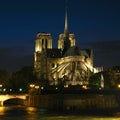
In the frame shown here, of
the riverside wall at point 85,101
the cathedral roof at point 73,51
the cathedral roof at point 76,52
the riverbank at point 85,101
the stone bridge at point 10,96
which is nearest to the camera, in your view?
the riverbank at point 85,101

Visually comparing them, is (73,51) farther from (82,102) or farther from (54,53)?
(82,102)

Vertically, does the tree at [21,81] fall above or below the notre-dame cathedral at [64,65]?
below

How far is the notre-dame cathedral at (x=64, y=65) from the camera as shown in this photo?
177 metres

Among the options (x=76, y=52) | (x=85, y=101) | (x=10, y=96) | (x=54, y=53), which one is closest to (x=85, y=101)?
(x=85, y=101)

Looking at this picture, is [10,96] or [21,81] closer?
[10,96]

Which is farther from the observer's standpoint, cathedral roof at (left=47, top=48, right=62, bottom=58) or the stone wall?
cathedral roof at (left=47, top=48, right=62, bottom=58)

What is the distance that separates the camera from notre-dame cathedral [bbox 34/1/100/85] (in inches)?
6978

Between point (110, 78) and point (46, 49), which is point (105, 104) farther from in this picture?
point (46, 49)

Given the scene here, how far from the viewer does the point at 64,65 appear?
614 ft

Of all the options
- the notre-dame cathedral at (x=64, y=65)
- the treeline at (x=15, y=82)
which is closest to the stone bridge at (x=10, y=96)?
the treeline at (x=15, y=82)

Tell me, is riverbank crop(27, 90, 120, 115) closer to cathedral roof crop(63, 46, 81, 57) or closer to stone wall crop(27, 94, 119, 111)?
stone wall crop(27, 94, 119, 111)

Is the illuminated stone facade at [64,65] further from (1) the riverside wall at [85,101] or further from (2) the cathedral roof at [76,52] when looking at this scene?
(1) the riverside wall at [85,101]

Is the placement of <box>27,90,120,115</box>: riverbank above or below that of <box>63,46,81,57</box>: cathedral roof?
below

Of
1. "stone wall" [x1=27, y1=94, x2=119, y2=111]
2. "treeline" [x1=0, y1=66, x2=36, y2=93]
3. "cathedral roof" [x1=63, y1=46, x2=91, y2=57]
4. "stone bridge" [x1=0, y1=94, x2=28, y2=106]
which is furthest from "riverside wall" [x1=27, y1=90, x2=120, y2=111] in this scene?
"cathedral roof" [x1=63, y1=46, x2=91, y2=57]
